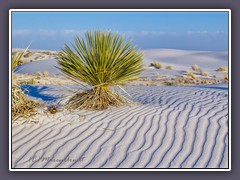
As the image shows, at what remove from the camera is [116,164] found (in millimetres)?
4164

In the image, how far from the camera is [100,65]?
663 centimetres

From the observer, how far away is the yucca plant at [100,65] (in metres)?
6.60

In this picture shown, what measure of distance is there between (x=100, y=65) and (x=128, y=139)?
208cm

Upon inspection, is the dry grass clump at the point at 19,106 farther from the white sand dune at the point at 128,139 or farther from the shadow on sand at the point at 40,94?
the shadow on sand at the point at 40,94

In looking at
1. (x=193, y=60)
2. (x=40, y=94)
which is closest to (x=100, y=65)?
(x=40, y=94)

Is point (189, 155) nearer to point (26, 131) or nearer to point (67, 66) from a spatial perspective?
point (26, 131)

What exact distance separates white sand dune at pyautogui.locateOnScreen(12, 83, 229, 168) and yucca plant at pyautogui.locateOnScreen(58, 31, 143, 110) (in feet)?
1.36

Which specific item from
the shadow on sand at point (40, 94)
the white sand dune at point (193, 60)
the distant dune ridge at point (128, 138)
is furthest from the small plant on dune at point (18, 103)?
the white sand dune at point (193, 60)

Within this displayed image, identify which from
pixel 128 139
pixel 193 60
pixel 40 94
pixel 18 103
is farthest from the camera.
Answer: pixel 193 60

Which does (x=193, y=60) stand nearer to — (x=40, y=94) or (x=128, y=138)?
(x=40, y=94)

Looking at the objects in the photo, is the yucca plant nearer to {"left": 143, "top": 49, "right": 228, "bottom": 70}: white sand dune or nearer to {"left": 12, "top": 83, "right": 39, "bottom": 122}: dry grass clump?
{"left": 12, "top": 83, "right": 39, "bottom": 122}: dry grass clump

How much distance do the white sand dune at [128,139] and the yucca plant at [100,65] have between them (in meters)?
0.41
